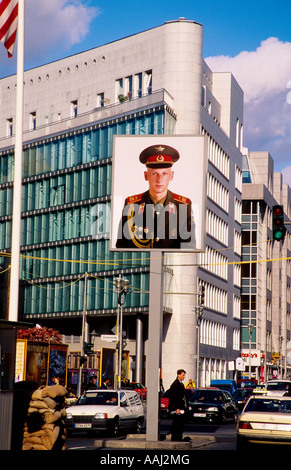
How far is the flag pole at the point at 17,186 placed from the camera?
17.0 meters

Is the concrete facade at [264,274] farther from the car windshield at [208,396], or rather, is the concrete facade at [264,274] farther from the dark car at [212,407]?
the car windshield at [208,396]

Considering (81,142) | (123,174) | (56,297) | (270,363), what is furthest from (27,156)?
(123,174)

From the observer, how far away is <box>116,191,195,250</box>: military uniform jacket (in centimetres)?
2356

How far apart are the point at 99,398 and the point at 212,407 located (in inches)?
330

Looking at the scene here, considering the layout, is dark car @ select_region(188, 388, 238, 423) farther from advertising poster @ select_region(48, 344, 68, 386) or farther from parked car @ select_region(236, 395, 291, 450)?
parked car @ select_region(236, 395, 291, 450)

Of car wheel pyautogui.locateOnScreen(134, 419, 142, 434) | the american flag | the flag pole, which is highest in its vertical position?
the american flag

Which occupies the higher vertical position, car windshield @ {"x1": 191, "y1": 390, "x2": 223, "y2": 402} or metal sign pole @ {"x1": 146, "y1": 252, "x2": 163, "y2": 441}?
metal sign pole @ {"x1": 146, "y1": 252, "x2": 163, "y2": 441}

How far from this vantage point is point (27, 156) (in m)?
87.1

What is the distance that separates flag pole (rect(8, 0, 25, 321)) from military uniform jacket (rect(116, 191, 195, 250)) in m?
5.84

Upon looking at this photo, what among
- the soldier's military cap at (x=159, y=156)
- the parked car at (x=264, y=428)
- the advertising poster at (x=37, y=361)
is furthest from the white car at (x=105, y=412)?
A: the soldier's military cap at (x=159, y=156)

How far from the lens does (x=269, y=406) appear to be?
19.9 m

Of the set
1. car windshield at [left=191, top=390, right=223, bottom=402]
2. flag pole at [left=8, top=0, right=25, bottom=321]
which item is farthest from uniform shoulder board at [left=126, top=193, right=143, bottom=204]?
car windshield at [left=191, top=390, right=223, bottom=402]

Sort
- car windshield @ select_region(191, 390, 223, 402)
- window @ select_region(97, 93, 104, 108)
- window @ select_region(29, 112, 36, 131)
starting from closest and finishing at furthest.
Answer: car windshield @ select_region(191, 390, 223, 402)
window @ select_region(97, 93, 104, 108)
window @ select_region(29, 112, 36, 131)

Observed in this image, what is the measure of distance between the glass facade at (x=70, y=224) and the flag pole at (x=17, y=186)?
56497 mm
